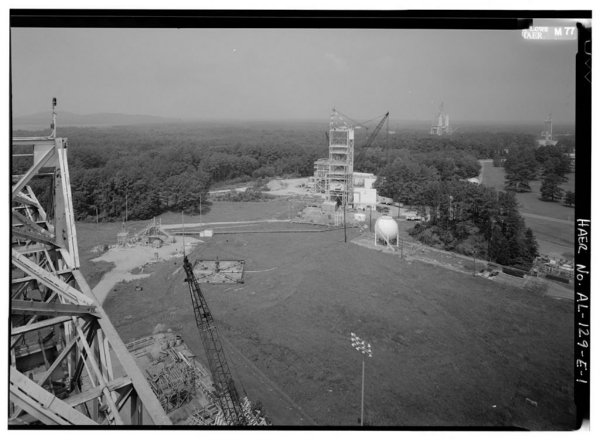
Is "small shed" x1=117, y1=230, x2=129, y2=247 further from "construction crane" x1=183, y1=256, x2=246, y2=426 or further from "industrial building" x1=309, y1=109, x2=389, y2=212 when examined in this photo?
"industrial building" x1=309, y1=109, x2=389, y2=212

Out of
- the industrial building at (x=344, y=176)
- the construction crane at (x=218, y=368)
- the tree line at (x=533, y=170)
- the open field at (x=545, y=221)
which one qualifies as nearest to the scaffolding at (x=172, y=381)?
the construction crane at (x=218, y=368)

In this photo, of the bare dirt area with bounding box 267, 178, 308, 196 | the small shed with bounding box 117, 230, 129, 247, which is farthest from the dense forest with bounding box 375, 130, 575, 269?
the small shed with bounding box 117, 230, 129, 247

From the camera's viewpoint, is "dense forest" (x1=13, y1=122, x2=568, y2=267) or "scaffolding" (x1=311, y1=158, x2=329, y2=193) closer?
"dense forest" (x1=13, y1=122, x2=568, y2=267)

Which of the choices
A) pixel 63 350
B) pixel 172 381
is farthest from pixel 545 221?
pixel 63 350

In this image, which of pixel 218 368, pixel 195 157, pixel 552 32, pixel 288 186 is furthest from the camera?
pixel 195 157

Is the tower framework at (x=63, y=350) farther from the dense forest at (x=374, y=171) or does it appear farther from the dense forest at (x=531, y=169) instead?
the dense forest at (x=531, y=169)

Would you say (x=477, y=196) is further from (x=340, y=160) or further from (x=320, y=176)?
(x=320, y=176)

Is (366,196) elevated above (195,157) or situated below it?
below
